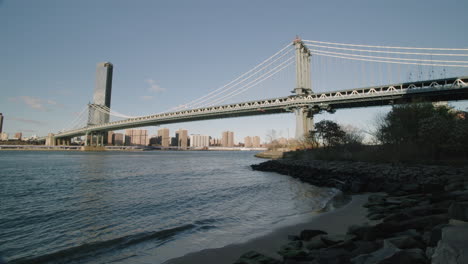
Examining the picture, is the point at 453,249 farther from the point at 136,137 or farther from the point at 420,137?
the point at 136,137

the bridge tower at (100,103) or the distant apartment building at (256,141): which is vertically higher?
the bridge tower at (100,103)

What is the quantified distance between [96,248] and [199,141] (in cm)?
15960

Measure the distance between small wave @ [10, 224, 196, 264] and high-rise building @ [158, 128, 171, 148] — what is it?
138891mm

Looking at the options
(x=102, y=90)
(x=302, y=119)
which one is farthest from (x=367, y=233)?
(x=102, y=90)

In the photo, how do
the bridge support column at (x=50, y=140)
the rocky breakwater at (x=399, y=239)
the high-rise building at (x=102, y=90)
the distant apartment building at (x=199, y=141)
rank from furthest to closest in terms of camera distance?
the distant apartment building at (x=199, y=141) → the high-rise building at (x=102, y=90) → the bridge support column at (x=50, y=140) → the rocky breakwater at (x=399, y=239)

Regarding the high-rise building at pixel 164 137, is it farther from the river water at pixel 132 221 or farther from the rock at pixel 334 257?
the rock at pixel 334 257

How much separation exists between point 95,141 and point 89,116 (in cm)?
879

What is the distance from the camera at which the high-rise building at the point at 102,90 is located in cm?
8375

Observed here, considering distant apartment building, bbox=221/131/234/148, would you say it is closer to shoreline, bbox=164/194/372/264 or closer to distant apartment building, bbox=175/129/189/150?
distant apartment building, bbox=175/129/189/150

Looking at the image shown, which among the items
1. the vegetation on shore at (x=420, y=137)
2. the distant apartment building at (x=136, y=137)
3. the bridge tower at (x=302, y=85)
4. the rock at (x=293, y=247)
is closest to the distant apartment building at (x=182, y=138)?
the distant apartment building at (x=136, y=137)

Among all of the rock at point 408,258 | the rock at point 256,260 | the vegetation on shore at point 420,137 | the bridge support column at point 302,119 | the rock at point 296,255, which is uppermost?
the bridge support column at point 302,119

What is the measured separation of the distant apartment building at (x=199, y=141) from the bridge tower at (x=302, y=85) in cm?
12395

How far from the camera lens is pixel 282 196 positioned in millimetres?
9195

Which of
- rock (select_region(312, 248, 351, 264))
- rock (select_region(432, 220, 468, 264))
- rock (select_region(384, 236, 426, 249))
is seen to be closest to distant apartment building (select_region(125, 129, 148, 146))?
rock (select_region(312, 248, 351, 264))
